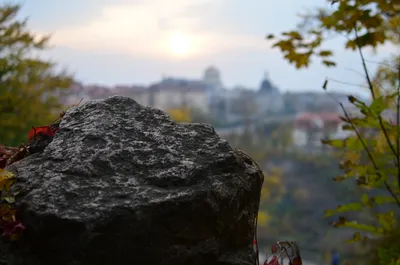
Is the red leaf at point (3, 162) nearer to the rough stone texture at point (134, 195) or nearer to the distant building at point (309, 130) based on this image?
the rough stone texture at point (134, 195)

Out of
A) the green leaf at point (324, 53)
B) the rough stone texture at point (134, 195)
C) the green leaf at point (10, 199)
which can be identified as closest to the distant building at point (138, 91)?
the green leaf at point (324, 53)

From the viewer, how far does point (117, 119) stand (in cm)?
160

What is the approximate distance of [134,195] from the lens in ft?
4.47

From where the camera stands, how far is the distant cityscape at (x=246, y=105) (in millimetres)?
35406

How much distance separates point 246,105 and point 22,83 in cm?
3955

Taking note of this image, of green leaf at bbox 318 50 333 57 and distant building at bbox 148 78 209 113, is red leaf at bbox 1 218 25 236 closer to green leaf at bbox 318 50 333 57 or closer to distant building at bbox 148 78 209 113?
green leaf at bbox 318 50 333 57

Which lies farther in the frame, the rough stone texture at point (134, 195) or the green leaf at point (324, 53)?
the green leaf at point (324, 53)

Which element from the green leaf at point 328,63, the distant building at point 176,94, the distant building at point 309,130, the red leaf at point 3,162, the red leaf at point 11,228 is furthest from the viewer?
the distant building at point 309,130

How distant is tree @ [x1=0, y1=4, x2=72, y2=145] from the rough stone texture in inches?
340

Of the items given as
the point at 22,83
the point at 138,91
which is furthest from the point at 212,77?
the point at 22,83

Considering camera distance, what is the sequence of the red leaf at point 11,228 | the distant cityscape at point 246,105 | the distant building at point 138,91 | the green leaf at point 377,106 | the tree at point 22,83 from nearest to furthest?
the red leaf at point 11,228
the green leaf at point 377,106
the tree at point 22,83
the distant building at point 138,91
the distant cityscape at point 246,105

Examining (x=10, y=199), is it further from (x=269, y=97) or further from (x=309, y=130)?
(x=269, y=97)

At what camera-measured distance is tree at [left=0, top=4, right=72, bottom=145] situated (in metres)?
10.2

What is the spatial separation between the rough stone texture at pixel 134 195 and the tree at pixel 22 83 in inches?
340
